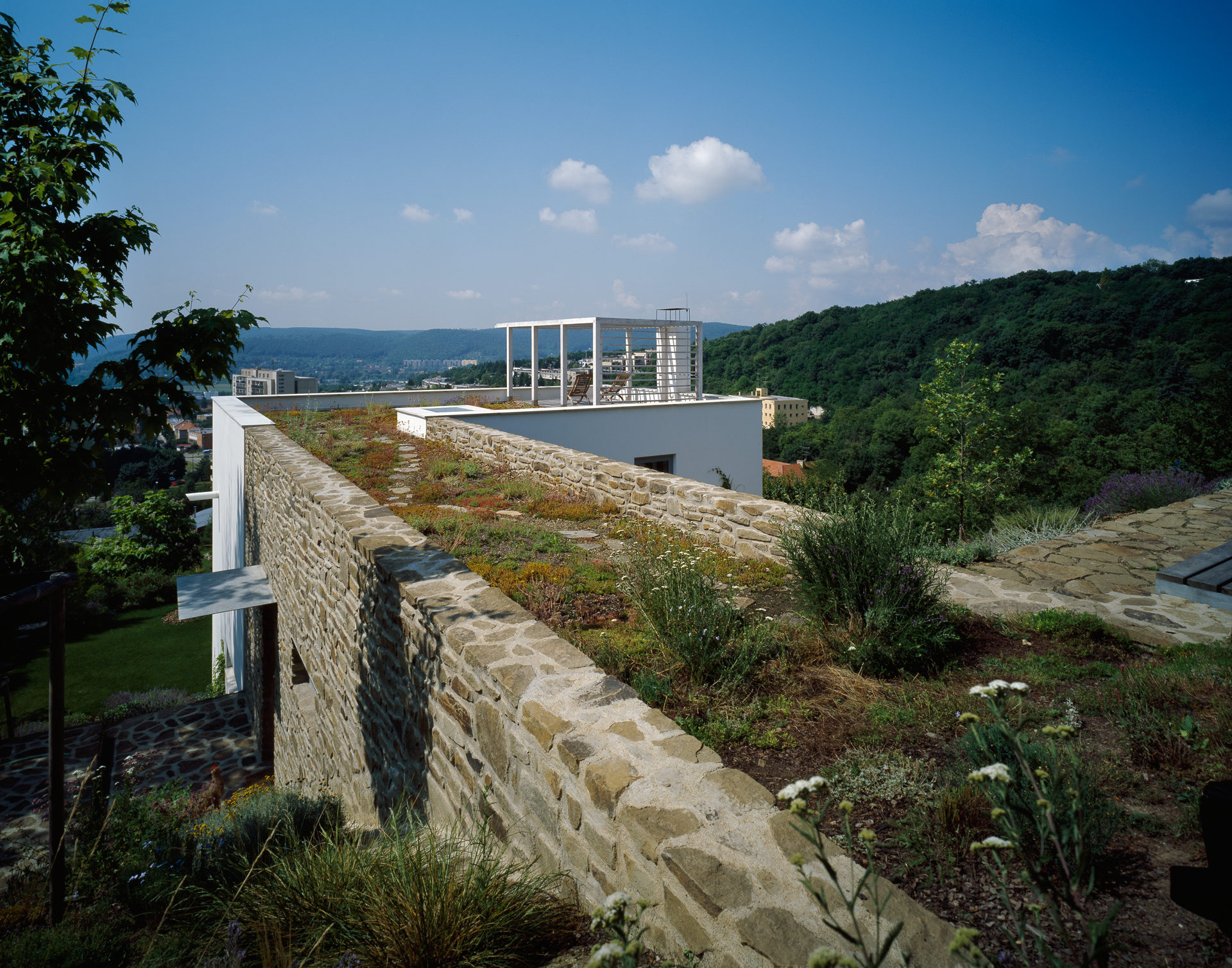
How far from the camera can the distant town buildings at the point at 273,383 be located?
1928 centimetres

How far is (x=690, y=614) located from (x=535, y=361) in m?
13.6

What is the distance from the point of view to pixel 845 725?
2791mm

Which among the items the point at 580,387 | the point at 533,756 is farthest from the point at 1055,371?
A: the point at 533,756

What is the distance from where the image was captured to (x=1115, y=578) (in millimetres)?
4730

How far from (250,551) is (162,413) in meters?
6.36

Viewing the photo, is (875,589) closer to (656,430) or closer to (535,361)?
(656,430)

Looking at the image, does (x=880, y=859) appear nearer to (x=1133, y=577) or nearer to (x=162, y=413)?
(x=1133, y=577)

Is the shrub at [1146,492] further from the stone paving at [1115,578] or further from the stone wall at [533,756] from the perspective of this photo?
the stone wall at [533,756]

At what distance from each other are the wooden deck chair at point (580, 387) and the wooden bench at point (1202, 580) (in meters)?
14.0

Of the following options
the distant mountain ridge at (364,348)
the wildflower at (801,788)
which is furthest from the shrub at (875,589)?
the distant mountain ridge at (364,348)

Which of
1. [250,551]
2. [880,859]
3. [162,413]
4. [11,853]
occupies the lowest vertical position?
[11,853]

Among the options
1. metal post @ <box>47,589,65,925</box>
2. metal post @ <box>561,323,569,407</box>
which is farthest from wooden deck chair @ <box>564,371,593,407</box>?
metal post @ <box>47,589,65,925</box>

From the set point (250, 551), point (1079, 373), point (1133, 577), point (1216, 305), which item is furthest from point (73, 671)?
point (1216, 305)

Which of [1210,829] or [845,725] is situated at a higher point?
[1210,829]
